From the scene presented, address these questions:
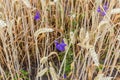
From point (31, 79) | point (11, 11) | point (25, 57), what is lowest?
point (31, 79)

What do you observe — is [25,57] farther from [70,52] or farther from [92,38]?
[92,38]

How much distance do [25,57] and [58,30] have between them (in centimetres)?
21

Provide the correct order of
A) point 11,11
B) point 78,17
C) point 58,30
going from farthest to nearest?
point 78,17
point 58,30
point 11,11

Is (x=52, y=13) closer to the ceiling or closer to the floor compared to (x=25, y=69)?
closer to the ceiling

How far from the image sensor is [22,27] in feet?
3.63

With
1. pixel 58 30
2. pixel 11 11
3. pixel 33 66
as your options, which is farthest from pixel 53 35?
pixel 11 11

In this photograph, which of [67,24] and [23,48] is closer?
[23,48]

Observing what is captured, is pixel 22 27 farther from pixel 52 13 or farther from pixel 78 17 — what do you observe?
pixel 78 17

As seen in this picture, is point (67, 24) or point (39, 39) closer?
point (39, 39)

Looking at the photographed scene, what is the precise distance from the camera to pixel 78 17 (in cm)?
120

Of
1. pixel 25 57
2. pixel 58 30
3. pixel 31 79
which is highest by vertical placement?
pixel 58 30

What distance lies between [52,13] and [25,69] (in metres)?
0.34

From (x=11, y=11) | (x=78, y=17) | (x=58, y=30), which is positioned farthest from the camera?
(x=78, y=17)

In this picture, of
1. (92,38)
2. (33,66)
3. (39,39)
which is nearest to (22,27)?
(39,39)
